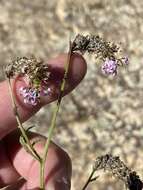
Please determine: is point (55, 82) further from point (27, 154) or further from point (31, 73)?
point (27, 154)

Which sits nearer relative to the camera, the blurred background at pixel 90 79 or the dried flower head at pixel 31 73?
the dried flower head at pixel 31 73

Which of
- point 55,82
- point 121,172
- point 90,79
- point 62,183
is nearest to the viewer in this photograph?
point 121,172

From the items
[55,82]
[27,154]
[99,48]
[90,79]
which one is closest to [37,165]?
[27,154]

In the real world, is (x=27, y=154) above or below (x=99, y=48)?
below

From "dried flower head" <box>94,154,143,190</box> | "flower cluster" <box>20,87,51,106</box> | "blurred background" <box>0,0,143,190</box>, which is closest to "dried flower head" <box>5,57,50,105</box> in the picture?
"flower cluster" <box>20,87,51,106</box>

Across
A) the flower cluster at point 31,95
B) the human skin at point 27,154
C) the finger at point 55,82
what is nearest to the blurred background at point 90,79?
the human skin at point 27,154

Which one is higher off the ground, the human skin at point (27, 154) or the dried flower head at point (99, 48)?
the dried flower head at point (99, 48)

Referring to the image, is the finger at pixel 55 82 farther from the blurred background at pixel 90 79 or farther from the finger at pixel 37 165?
the blurred background at pixel 90 79
